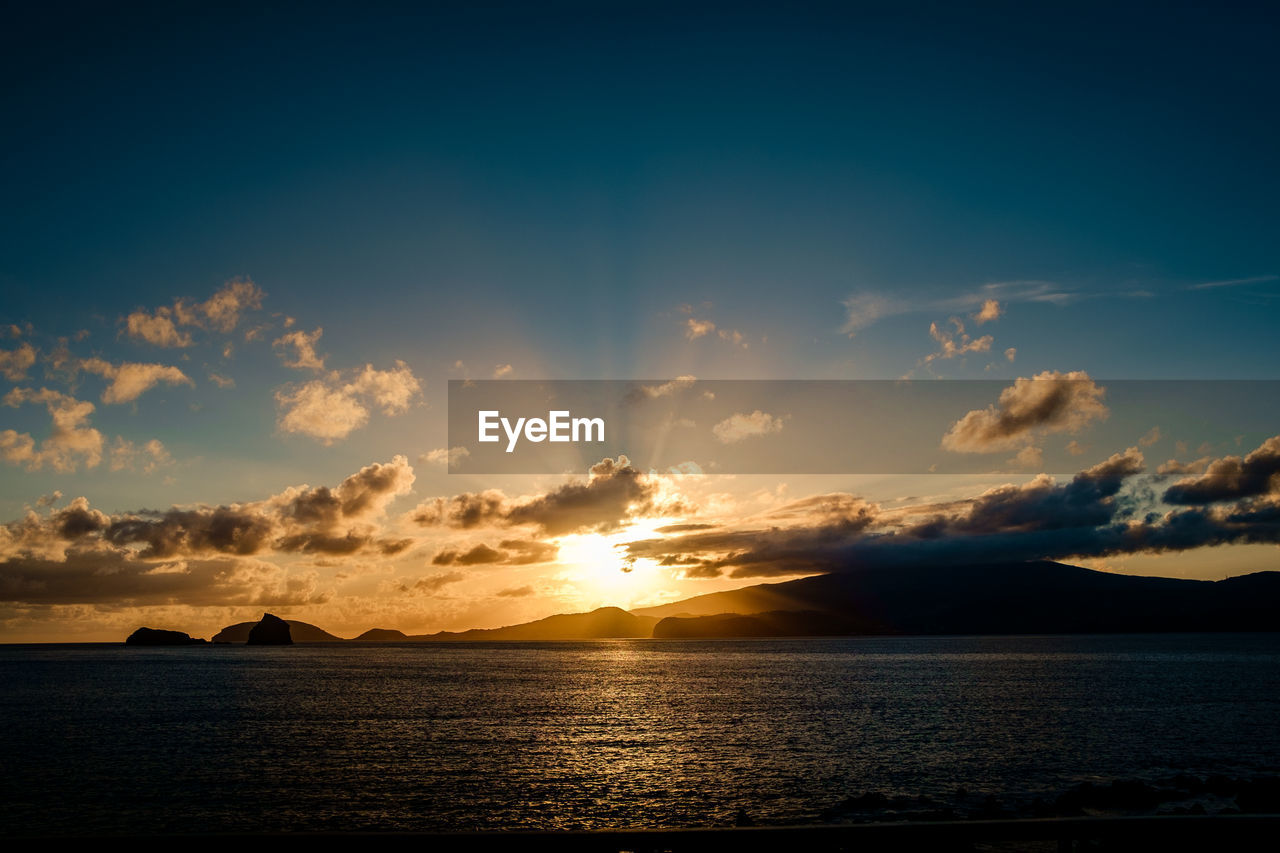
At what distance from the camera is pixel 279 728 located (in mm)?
70000

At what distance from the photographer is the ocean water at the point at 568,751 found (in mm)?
38031

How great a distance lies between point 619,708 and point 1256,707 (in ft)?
217

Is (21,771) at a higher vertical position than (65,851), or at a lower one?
lower

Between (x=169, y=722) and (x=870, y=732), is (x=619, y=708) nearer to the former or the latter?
(x=870, y=732)

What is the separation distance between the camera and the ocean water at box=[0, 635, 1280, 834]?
38.0m

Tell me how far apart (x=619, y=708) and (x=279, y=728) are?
35.0 metres

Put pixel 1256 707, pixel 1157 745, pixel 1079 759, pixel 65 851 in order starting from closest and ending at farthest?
pixel 65 851, pixel 1079 759, pixel 1157 745, pixel 1256 707

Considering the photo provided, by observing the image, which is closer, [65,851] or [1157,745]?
[65,851]

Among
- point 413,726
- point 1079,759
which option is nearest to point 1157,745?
point 1079,759

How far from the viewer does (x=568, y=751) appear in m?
56.4

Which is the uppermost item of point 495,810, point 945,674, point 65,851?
point 65,851

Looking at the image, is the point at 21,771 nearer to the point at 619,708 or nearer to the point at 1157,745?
the point at 619,708

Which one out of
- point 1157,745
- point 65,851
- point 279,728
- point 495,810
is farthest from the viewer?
point 279,728

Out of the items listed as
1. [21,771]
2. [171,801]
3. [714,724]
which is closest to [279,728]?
[21,771]
